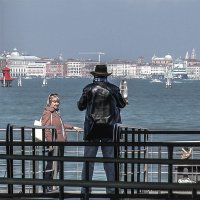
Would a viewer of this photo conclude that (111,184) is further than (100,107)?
No

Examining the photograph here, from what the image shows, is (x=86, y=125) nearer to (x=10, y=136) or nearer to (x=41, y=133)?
(x=10, y=136)

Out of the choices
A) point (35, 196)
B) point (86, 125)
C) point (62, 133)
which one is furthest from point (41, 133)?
point (35, 196)

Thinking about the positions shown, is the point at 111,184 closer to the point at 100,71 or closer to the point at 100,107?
the point at 100,107

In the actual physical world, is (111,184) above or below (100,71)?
below

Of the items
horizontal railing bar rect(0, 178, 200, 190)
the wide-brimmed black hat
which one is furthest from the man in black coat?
horizontal railing bar rect(0, 178, 200, 190)

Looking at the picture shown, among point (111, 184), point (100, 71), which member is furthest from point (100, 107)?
point (111, 184)

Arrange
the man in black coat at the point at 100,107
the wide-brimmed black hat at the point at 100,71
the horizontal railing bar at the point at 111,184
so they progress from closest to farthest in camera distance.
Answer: the horizontal railing bar at the point at 111,184 → the man in black coat at the point at 100,107 → the wide-brimmed black hat at the point at 100,71

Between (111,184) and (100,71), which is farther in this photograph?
(100,71)

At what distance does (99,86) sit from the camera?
10000 millimetres

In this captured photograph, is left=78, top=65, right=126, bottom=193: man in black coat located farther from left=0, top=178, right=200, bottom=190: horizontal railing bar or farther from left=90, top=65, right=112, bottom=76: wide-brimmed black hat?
left=0, top=178, right=200, bottom=190: horizontal railing bar

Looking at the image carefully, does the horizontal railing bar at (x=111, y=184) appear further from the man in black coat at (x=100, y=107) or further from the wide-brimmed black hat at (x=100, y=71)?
the wide-brimmed black hat at (x=100, y=71)

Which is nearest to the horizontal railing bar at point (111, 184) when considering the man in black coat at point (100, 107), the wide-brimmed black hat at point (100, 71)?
the man in black coat at point (100, 107)

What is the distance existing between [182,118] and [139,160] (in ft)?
203

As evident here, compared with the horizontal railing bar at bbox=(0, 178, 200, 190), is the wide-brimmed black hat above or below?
above
